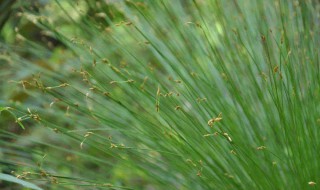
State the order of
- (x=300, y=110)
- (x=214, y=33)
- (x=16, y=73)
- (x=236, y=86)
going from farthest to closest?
(x=16, y=73) < (x=214, y=33) < (x=236, y=86) < (x=300, y=110)

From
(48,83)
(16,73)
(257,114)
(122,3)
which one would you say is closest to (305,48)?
(257,114)

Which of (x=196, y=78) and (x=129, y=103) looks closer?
(x=196, y=78)

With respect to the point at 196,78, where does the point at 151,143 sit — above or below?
below

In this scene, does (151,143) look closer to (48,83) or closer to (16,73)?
(48,83)

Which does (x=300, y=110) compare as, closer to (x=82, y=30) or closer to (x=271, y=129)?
(x=271, y=129)

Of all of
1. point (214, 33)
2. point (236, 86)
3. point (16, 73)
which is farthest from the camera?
point (16, 73)

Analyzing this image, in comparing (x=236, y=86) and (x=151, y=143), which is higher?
(x=236, y=86)

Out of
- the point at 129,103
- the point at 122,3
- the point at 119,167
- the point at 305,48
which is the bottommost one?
the point at 119,167

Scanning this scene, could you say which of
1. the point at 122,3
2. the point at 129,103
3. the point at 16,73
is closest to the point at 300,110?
the point at 129,103

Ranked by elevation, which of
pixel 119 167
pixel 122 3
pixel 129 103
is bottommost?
pixel 119 167
